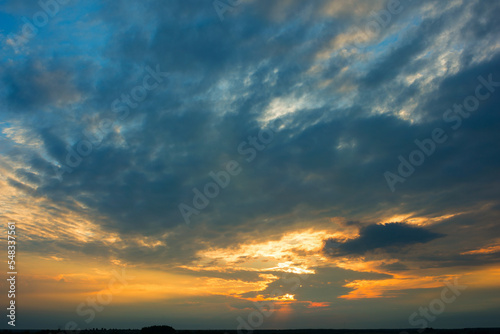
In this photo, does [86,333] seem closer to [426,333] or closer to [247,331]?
[247,331]

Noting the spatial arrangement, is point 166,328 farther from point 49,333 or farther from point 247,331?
point 247,331

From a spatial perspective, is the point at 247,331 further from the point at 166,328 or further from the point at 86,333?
the point at 86,333

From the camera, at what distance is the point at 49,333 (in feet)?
290

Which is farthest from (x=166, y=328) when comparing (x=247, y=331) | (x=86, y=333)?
(x=247, y=331)

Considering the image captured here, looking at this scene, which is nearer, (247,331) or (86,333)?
(86,333)

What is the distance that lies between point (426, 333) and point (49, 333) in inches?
5847

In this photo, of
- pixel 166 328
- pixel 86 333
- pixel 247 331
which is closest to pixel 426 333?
pixel 247 331

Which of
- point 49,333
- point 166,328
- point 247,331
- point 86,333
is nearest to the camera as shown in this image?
point 49,333

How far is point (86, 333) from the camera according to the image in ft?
376

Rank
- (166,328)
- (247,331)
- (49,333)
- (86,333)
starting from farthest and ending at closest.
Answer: (247,331)
(86,333)
(166,328)
(49,333)

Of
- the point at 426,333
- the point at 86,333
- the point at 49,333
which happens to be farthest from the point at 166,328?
the point at 426,333

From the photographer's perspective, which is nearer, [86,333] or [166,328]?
[166,328]

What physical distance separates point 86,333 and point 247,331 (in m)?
62.9

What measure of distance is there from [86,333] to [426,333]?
14186 cm
